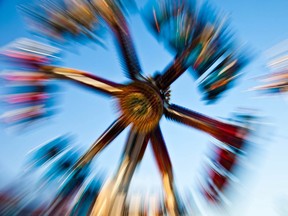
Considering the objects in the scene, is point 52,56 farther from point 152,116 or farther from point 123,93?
point 152,116

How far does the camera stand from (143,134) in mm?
4223

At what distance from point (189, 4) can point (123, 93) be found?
1.67 metres

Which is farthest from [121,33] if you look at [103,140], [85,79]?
[103,140]

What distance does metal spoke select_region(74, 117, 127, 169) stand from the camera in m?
4.10

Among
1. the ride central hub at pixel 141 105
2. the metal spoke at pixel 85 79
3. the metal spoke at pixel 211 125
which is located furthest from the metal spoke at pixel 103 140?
the metal spoke at pixel 211 125

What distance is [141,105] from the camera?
4.10 metres

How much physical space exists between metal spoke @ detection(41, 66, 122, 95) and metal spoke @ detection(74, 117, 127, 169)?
1.67ft

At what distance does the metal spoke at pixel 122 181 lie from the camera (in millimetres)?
3486

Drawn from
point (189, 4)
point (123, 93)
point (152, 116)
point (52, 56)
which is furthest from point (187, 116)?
point (52, 56)

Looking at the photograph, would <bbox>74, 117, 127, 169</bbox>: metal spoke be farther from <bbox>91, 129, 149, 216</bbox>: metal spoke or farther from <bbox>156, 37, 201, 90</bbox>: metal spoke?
<bbox>156, 37, 201, 90</bbox>: metal spoke

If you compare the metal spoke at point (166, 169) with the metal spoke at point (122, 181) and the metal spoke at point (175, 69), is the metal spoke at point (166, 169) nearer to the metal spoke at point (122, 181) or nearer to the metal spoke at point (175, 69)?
the metal spoke at point (122, 181)

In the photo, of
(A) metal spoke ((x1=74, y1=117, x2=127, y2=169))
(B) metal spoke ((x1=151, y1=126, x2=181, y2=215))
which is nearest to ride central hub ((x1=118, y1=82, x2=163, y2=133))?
(A) metal spoke ((x1=74, y1=117, x2=127, y2=169))

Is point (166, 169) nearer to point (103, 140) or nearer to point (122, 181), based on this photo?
point (122, 181)

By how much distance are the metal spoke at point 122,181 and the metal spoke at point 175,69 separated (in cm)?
90
